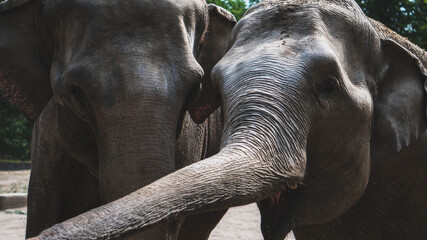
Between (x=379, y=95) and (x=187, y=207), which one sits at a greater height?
(x=187, y=207)

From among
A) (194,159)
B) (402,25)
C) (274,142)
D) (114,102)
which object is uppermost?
(274,142)

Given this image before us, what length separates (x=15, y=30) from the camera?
3900 mm

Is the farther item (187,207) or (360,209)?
(360,209)

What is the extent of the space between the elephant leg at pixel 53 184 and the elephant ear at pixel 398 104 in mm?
1799

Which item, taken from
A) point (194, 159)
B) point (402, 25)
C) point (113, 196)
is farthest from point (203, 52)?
point (402, 25)

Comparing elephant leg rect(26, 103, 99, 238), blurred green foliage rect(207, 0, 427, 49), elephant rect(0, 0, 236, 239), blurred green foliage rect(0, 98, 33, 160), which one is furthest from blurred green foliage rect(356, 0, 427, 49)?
blurred green foliage rect(0, 98, 33, 160)

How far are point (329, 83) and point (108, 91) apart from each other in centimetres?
107

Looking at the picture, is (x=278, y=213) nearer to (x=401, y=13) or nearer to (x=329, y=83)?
(x=329, y=83)

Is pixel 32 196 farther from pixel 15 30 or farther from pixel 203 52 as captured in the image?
pixel 203 52

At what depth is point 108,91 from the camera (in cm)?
324

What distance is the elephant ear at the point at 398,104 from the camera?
3039 mm

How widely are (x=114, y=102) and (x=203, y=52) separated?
3.54 feet

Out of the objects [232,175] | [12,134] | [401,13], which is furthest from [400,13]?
[12,134]

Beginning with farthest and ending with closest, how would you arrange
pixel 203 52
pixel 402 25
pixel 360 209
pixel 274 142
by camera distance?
pixel 402 25 → pixel 203 52 → pixel 360 209 → pixel 274 142
